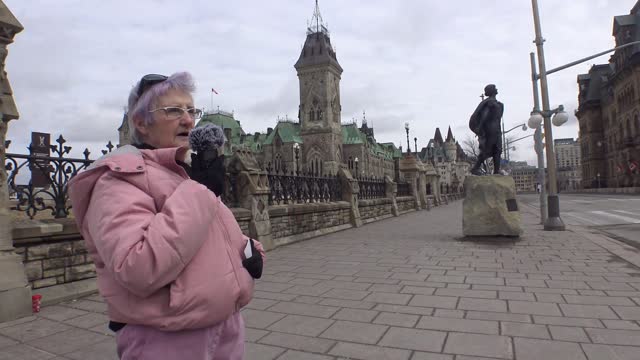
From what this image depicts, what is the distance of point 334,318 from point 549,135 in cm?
1202

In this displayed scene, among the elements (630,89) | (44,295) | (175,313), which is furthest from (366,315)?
(630,89)

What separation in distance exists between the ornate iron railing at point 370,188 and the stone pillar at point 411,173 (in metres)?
6.41

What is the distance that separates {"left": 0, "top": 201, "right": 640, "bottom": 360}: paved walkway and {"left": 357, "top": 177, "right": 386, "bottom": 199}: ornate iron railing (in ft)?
34.6

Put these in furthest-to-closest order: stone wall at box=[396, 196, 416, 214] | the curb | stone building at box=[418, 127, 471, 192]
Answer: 1. stone building at box=[418, 127, 471, 192]
2. stone wall at box=[396, 196, 416, 214]
3. the curb

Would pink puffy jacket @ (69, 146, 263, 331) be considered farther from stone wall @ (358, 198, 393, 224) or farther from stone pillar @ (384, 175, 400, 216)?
stone pillar @ (384, 175, 400, 216)

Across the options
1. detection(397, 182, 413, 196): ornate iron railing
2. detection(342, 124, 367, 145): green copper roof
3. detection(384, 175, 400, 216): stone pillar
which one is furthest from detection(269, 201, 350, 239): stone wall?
detection(342, 124, 367, 145): green copper roof

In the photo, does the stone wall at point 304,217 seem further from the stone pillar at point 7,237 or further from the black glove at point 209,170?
the black glove at point 209,170

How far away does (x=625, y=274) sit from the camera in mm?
5848

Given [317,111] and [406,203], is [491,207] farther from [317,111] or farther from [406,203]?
[317,111]

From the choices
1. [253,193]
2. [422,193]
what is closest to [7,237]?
[253,193]

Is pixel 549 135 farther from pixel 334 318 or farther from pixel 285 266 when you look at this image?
pixel 334 318

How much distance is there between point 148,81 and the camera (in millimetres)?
1687

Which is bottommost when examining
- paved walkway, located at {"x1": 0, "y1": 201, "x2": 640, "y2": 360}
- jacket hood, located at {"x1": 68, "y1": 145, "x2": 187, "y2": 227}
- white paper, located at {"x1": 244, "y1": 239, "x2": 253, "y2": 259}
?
paved walkway, located at {"x1": 0, "y1": 201, "x2": 640, "y2": 360}

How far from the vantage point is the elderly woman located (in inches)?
50.3
